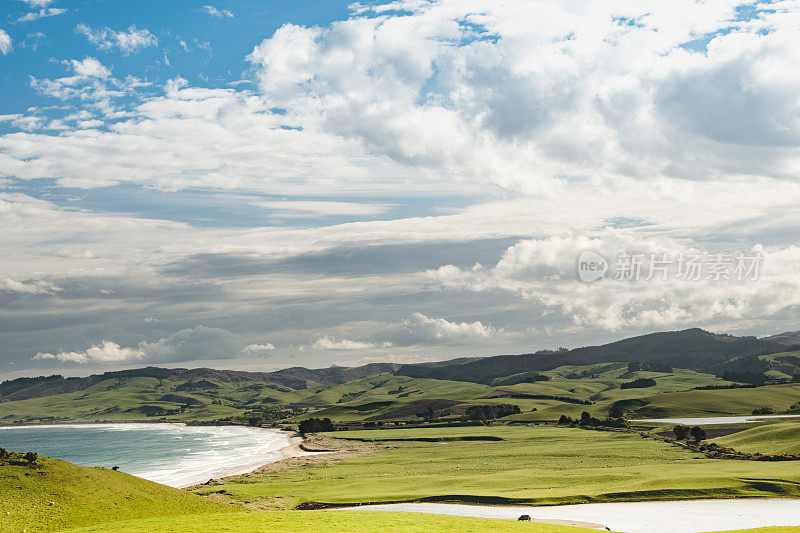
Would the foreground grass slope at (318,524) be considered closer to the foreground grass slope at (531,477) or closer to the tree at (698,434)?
the foreground grass slope at (531,477)

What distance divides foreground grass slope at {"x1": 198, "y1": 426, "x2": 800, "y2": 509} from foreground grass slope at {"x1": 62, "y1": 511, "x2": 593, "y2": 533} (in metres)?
29.9

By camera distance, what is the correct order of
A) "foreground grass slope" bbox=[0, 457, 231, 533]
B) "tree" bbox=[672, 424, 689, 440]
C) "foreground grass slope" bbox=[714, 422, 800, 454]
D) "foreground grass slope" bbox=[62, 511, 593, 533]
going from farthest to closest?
"tree" bbox=[672, 424, 689, 440] < "foreground grass slope" bbox=[714, 422, 800, 454] < "foreground grass slope" bbox=[0, 457, 231, 533] < "foreground grass slope" bbox=[62, 511, 593, 533]

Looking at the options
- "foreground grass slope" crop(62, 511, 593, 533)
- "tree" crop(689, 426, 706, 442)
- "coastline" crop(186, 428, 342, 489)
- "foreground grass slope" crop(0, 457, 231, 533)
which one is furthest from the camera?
"tree" crop(689, 426, 706, 442)

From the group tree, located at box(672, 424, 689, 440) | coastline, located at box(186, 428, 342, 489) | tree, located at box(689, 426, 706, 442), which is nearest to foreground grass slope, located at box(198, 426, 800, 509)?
coastline, located at box(186, 428, 342, 489)

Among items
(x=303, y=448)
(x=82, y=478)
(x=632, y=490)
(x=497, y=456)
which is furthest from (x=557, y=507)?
(x=303, y=448)

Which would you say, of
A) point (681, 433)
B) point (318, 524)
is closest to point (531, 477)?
point (318, 524)

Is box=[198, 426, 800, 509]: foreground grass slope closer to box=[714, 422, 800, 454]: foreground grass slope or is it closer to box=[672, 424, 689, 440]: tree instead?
box=[672, 424, 689, 440]: tree

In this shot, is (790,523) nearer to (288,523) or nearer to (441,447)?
(288,523)

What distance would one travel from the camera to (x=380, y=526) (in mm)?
38125

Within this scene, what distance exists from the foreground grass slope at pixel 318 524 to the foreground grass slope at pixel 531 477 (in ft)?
97.9

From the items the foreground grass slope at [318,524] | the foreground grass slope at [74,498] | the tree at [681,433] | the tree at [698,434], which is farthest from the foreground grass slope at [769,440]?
the foreground grass slope at [74,498]

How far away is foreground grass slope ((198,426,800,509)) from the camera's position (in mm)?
69438

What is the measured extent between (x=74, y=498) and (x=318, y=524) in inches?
924

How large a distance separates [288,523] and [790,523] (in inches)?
1730
